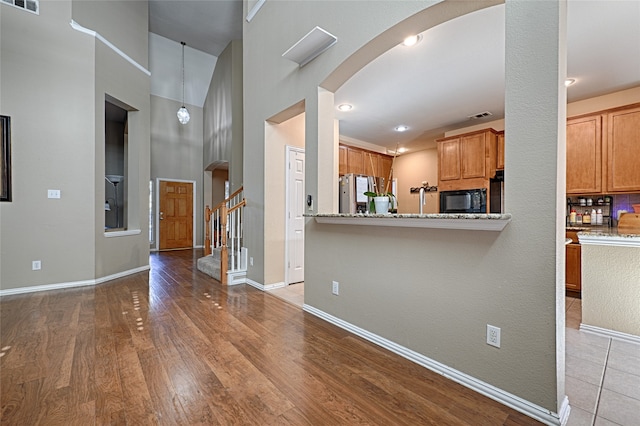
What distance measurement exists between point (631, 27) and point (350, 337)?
347 cm

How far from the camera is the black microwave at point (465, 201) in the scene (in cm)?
457

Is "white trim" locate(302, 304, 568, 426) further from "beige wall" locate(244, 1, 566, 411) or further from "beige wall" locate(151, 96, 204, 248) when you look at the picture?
"beige wall" locate(151, 96, 204, 248)

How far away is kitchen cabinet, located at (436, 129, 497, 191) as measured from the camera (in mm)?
4574

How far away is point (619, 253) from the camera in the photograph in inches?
92.7

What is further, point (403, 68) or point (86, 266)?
point (86, 266)

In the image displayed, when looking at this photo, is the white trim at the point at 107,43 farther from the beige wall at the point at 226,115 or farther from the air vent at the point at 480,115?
the air vent at the point at 480,115

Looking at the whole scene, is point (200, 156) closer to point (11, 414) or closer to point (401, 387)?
point (11, 414)

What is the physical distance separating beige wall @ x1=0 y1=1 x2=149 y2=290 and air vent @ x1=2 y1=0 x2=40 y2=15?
59 millimetres

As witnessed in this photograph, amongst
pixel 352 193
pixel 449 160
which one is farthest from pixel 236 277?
pixel 449 160

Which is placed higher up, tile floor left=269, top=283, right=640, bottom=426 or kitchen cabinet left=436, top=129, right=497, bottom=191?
kitchen cabinet left=436, top=129, right=497, bottom=191

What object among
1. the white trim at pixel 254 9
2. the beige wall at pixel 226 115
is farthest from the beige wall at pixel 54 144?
the beige wall at pixel 226 115

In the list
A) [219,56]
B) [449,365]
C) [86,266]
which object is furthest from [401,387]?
[219,56]

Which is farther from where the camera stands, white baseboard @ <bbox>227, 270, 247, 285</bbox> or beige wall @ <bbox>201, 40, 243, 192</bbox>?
beige wall @ <bbox>201, 40, 243, 192</bbox>

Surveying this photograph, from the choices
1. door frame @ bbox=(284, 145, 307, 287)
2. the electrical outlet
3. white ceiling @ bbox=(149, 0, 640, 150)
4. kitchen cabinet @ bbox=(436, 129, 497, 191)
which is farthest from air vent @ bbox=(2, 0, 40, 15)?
kitchen cabinet @ bbox=(436, 129, 497, 191)
